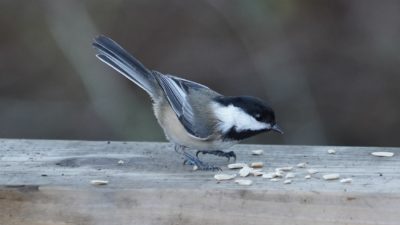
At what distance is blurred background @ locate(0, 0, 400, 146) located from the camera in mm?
6223

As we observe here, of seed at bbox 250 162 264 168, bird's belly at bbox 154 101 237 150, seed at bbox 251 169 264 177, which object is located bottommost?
seed at bbox 251 169 264 177

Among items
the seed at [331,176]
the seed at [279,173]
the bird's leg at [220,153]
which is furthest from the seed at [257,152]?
the seed at [331,176]

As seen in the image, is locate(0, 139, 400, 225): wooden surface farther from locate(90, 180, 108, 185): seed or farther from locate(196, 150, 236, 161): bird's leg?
locate(196, 150, 236, 161): bird's leg

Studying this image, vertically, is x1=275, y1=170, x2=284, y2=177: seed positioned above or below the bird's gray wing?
below

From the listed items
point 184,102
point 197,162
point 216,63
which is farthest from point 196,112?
point 216,63

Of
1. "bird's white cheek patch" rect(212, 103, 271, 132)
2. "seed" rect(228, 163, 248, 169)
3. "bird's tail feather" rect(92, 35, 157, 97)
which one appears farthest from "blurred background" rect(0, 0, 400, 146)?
"seed" rect(228, 163, 248, 169)

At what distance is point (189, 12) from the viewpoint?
636 cm

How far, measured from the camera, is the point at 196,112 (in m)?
3.38

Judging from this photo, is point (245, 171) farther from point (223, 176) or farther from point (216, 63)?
point (216, 63)

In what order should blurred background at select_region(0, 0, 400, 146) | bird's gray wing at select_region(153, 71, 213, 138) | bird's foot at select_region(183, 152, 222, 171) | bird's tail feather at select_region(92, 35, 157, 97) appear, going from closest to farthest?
1. bird's foot at select_region(183, 152, 222, 171)
2. bird's gray wing at select_region(153, 71, 213, 138)
3. bird's tail feather at select_region(92, 35, 157, 97)
4. blurred background at select_region(0, 0, 400, 146)

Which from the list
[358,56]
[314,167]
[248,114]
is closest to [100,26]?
[358,56]

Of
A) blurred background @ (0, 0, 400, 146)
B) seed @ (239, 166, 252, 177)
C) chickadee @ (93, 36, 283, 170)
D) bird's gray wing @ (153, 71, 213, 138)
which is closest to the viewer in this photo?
seed @ (239, 166, 252, 177)

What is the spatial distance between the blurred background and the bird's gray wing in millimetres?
2640

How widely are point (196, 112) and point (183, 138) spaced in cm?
16
